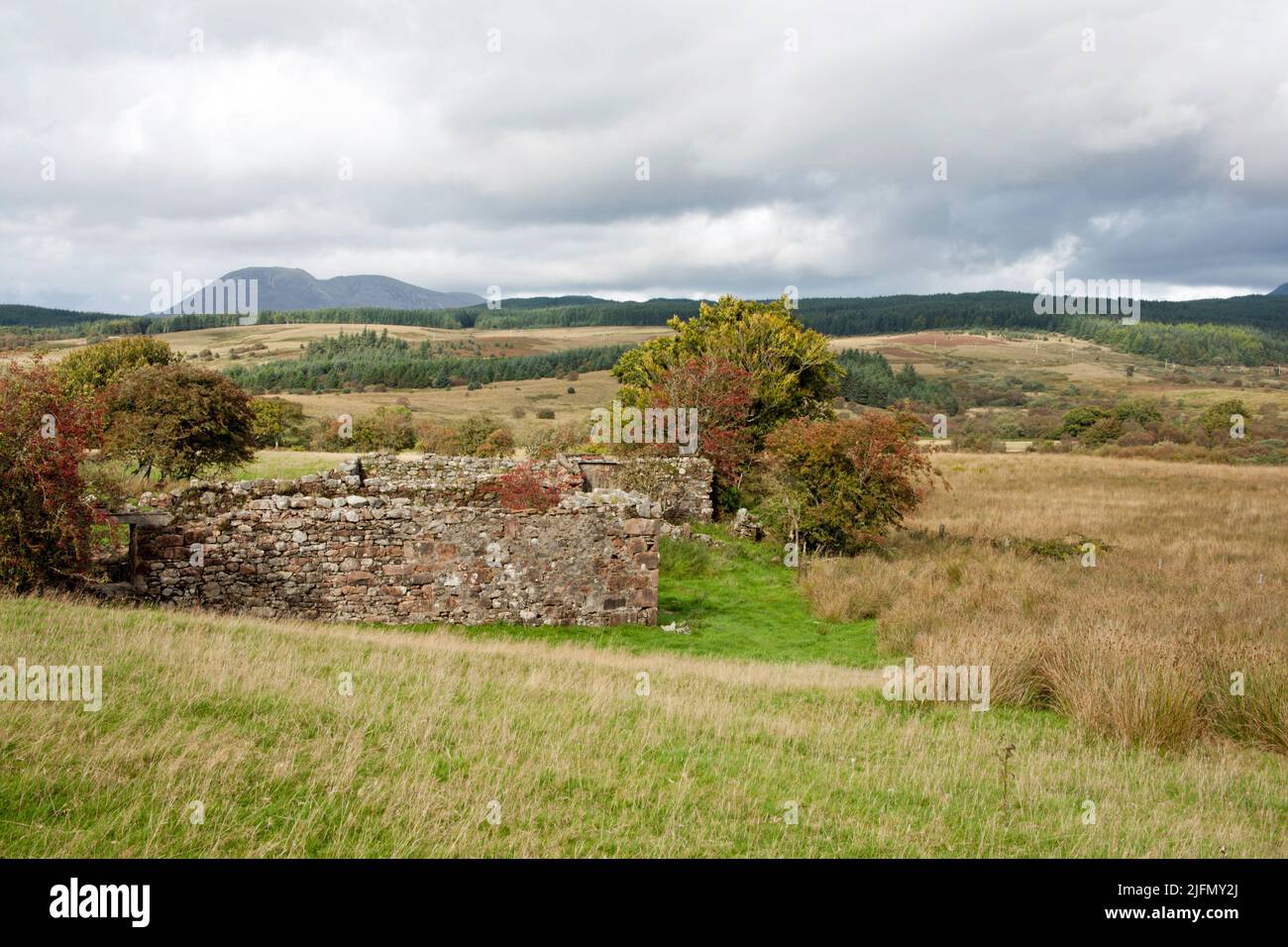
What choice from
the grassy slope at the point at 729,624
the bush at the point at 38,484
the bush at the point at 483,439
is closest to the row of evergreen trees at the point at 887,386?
the bush at the point at 483,439

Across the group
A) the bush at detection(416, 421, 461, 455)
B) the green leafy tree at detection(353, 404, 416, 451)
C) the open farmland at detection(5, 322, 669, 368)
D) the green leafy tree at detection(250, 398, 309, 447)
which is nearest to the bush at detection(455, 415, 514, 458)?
the bush at detection(416, 421, 461, 455)

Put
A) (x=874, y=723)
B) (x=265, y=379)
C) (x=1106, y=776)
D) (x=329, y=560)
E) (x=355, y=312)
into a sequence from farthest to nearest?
1. (x=355, y=312)
2. (x=265, y=379)
3. (x=329, y=560)
4. (x=874, y=723)
5. (x=1106, y=776)

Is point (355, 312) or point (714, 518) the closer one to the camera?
→ point (714, 518)

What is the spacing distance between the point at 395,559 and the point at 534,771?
918 centimetres

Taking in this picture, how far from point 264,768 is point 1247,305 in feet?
645

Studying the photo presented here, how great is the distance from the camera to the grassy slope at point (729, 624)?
14.2 metres

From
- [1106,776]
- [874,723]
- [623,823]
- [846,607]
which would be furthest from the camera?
[846,607]

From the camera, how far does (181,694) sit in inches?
284

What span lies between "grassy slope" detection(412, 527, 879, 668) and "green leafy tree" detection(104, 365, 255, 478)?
1430 centimetres

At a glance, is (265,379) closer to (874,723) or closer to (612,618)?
(612,618)

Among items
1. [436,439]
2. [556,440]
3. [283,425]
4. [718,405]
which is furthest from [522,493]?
[283,425]

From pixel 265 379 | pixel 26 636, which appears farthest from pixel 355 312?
pixel 26 636

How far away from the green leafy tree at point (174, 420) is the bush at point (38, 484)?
11.9 metres

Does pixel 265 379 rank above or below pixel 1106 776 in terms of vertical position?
above
